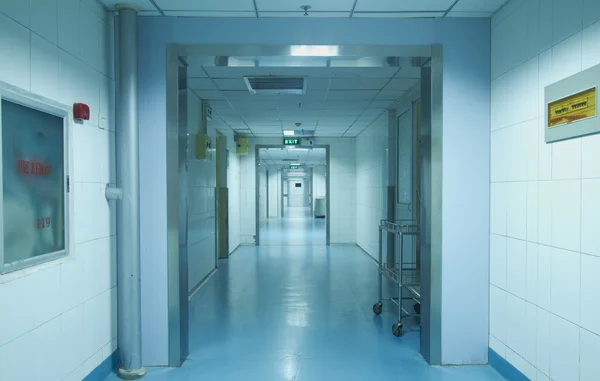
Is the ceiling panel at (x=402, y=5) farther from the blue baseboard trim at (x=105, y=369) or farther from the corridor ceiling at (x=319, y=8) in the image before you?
the blue baseboard trim at (x=105, y=369)

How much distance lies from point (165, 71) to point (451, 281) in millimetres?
2791

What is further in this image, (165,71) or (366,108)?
(366,108)

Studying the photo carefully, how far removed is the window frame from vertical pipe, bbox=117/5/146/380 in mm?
527

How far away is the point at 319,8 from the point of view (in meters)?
2.90

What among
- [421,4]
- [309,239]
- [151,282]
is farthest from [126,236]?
[309,239]

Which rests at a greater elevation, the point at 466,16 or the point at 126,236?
the point at 466,16

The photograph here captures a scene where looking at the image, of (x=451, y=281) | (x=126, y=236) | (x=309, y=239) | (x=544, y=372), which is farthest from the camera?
(x=309, y=239)

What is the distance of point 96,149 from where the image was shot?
272 cm

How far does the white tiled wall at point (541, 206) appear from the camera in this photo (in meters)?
2.11

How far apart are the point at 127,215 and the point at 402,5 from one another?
255 centimetres

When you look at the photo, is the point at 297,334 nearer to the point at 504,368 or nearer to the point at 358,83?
the point at 504,368

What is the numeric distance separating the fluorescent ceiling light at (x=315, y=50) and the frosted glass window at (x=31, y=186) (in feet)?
5.69

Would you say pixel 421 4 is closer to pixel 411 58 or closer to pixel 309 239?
pixel 411 58

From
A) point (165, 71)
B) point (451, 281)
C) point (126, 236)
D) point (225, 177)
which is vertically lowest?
point (451, 281)
